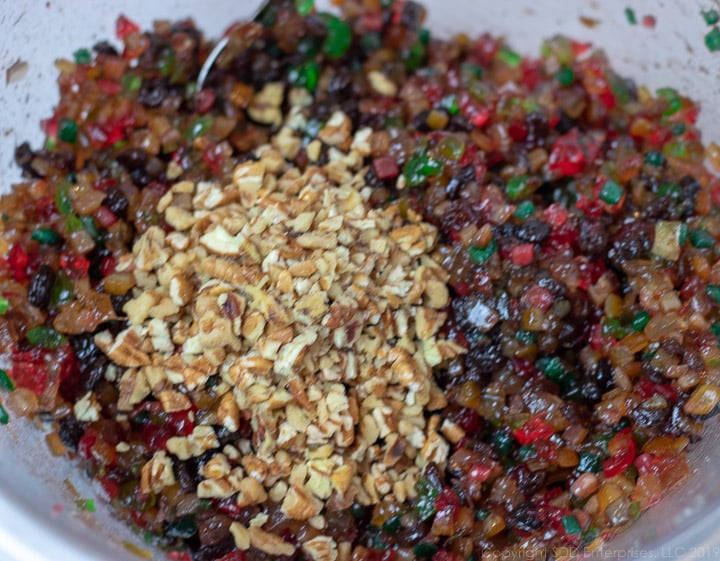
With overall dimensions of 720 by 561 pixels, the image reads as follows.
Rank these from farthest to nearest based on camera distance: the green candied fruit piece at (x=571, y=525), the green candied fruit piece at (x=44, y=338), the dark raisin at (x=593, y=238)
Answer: the dark raisin at (x=593, y=238) < the green candied fruit piece at (x=44, y=338) < the green candied fruit piece at (x=571, y=525)

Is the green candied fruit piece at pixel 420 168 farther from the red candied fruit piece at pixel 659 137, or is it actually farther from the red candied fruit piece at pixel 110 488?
the red candied fruit piece at pixel 110 488

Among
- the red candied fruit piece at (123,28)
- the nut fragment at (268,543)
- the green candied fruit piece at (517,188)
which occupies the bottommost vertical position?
the nut fragment at (268,543)

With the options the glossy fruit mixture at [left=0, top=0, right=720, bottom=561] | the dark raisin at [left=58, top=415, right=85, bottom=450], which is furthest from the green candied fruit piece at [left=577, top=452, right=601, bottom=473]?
the dark raisin at [left=58, top=415, right=85, bottom=450]

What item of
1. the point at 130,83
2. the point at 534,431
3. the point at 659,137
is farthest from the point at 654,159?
the point at 130,83

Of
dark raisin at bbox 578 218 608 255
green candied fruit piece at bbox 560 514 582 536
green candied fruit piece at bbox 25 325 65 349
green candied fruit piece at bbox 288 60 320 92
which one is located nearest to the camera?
green candied fruit piece at bbox 560 514 582 536

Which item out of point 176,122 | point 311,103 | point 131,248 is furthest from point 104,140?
point 311,103

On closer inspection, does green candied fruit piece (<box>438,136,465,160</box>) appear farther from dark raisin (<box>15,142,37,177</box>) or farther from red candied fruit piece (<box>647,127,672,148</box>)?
dark raisin (<box>15,142,37,177</box>)

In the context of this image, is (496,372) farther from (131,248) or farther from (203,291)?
(131,248)

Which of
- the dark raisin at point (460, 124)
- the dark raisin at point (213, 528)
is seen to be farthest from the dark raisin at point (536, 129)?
the dark raisin at point (213, 528)
